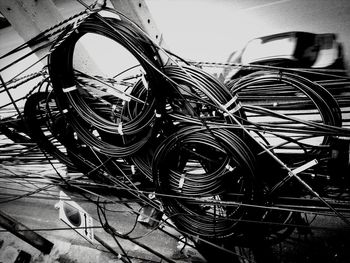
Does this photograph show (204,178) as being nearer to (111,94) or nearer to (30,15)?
(111,94)

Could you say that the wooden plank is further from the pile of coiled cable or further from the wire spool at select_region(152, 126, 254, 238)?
the wire spool at select_region(152, 126, 254, 238)

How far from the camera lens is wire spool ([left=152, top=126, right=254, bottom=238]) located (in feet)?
6.15

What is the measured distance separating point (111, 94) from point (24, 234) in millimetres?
3478

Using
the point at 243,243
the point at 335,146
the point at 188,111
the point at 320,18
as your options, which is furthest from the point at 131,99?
the point at 320,18

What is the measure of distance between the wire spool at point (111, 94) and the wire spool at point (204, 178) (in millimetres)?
348

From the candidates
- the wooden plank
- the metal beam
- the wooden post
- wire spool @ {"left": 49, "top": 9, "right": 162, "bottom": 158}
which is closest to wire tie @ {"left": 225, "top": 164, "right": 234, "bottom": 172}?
wire spool @ {"left": 49, "top": 9, "right": 162, "bottom": 158}

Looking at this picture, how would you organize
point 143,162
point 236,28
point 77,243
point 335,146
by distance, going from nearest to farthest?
point 335,146
point 143,162
point 77,243
point 236,28

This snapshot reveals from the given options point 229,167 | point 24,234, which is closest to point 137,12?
point 229,167

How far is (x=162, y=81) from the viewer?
1912 mm

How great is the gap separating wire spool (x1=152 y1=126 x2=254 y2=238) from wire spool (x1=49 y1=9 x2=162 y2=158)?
1.14ft

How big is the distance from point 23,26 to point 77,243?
378 centimetres

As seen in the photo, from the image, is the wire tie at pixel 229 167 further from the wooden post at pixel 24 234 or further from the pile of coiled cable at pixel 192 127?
the wooden post at pixel 24 234

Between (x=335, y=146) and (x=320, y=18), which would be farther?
(x=320, y=18)

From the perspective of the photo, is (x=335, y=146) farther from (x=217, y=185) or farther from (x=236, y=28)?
(x=236, y=28)
